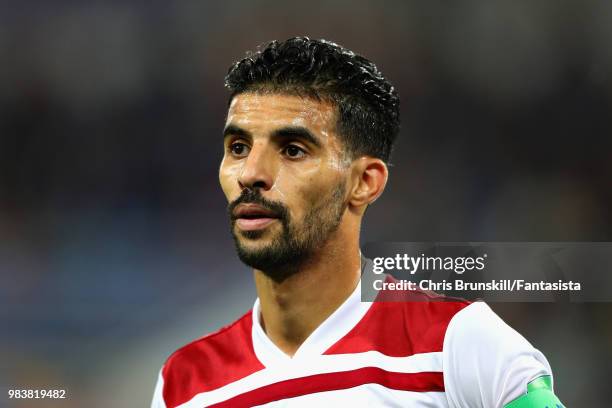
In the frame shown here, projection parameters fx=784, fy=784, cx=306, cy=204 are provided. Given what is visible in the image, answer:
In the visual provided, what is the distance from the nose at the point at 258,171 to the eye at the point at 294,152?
59 mm

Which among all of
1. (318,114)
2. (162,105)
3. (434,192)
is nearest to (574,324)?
(434,192)

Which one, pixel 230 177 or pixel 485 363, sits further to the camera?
pixel 230 177

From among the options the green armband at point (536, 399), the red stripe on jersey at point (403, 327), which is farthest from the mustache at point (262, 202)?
the green armband at point (536, 399)

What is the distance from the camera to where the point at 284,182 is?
2.15 metres

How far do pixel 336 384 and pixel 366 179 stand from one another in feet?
1.96

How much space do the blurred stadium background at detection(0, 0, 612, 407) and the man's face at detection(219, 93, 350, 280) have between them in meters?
1.25

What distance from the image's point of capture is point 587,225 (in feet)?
11.0

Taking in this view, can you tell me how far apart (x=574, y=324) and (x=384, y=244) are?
1176mm

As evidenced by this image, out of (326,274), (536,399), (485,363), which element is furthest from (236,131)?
(536,399)

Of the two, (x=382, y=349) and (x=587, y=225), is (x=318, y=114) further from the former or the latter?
(x=587, y=225)

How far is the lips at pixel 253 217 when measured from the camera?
2148mm

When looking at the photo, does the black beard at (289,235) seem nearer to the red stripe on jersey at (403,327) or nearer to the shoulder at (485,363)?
the red stripe on jersey at (403,327)

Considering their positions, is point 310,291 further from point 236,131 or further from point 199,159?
point 199,159

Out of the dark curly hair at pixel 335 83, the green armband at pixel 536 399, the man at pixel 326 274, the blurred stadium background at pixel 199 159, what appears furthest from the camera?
the blurred stadium background at pixel 199 159
